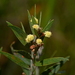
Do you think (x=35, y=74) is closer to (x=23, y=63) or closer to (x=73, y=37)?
(x=23, y=63)

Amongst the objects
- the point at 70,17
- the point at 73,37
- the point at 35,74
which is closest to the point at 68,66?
the point at 73,37

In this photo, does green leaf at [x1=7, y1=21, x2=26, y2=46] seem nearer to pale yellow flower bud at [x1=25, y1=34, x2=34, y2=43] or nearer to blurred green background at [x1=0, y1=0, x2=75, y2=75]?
pale yellow flower bud at [x1=25, y1=34, x2=34, y2=43]

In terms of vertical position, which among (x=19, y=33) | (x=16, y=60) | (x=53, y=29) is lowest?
(x=16, y=60)

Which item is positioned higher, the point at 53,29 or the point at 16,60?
the point at 53,29

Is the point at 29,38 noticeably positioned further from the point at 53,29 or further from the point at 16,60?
the point at 53,29

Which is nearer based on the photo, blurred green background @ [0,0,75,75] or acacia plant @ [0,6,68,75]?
acacia plant @ [0,6,68,75]

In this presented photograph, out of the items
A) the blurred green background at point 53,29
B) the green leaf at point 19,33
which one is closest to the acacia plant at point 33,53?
the green leaf at point 19,33

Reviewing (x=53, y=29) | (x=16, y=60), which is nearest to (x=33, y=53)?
(x=16, y=60)

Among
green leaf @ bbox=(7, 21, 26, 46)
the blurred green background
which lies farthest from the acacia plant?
the blurred green background

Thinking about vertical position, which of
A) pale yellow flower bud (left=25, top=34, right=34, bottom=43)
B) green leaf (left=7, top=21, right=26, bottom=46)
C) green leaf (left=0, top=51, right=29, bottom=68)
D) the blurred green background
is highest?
the blurred green background
